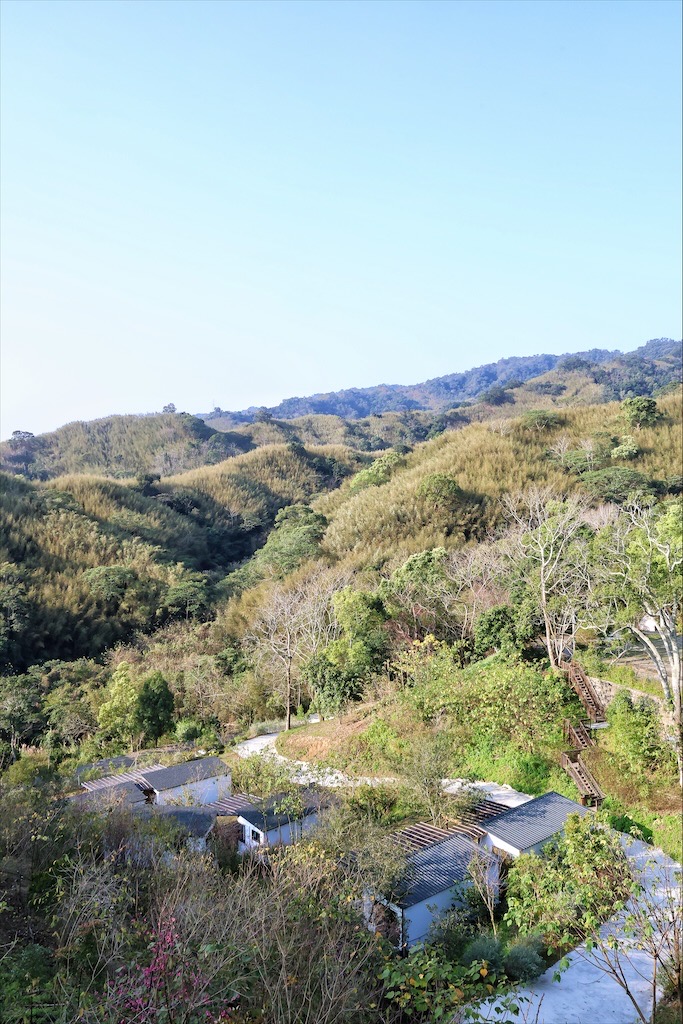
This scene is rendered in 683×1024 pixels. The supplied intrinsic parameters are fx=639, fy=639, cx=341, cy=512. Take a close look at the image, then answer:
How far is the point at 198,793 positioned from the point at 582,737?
830 cm

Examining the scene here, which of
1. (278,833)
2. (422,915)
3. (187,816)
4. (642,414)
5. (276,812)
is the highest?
(642,414)

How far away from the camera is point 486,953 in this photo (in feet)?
27.0

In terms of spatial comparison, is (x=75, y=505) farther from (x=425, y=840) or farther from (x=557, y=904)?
(x=557, y=904)

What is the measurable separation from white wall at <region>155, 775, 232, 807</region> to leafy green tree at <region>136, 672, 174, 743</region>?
497cm

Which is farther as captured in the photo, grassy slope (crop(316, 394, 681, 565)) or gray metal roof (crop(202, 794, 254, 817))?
grassy slope (crop(316, 394, 681, 565))

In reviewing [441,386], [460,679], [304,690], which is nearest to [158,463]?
[304,690]

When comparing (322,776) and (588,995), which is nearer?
(588,995)

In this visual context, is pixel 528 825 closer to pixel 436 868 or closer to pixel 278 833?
pixel 436 868

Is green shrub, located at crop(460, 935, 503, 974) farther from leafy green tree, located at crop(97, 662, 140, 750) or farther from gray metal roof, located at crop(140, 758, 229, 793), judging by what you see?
leafy green tree, located at crop(97, 662, 140, 750)

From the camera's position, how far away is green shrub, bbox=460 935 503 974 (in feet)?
27.0

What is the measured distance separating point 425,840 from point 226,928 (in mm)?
6317

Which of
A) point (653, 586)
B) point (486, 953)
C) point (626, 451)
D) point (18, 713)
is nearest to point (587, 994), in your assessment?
point (486, 953)

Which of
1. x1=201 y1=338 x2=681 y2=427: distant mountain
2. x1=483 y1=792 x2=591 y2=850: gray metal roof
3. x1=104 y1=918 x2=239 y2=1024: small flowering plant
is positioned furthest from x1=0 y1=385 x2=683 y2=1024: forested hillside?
x1=201 y1=338 x2=681 y2=427: distant mountain

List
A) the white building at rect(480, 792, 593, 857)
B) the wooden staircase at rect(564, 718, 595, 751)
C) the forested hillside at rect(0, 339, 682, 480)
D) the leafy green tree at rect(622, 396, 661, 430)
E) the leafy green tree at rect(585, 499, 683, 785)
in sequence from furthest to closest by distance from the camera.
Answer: the forested hillside at rect(0, 339, 682, 480) → the leafy green tree at rect(622, 396, 661, 430) → the wooden staircase at rect(564, 718, 595, 751) → the leafy green tree at rect(585, 499, 683, 785) → the white building at rect(480, 792, 593, 857)
